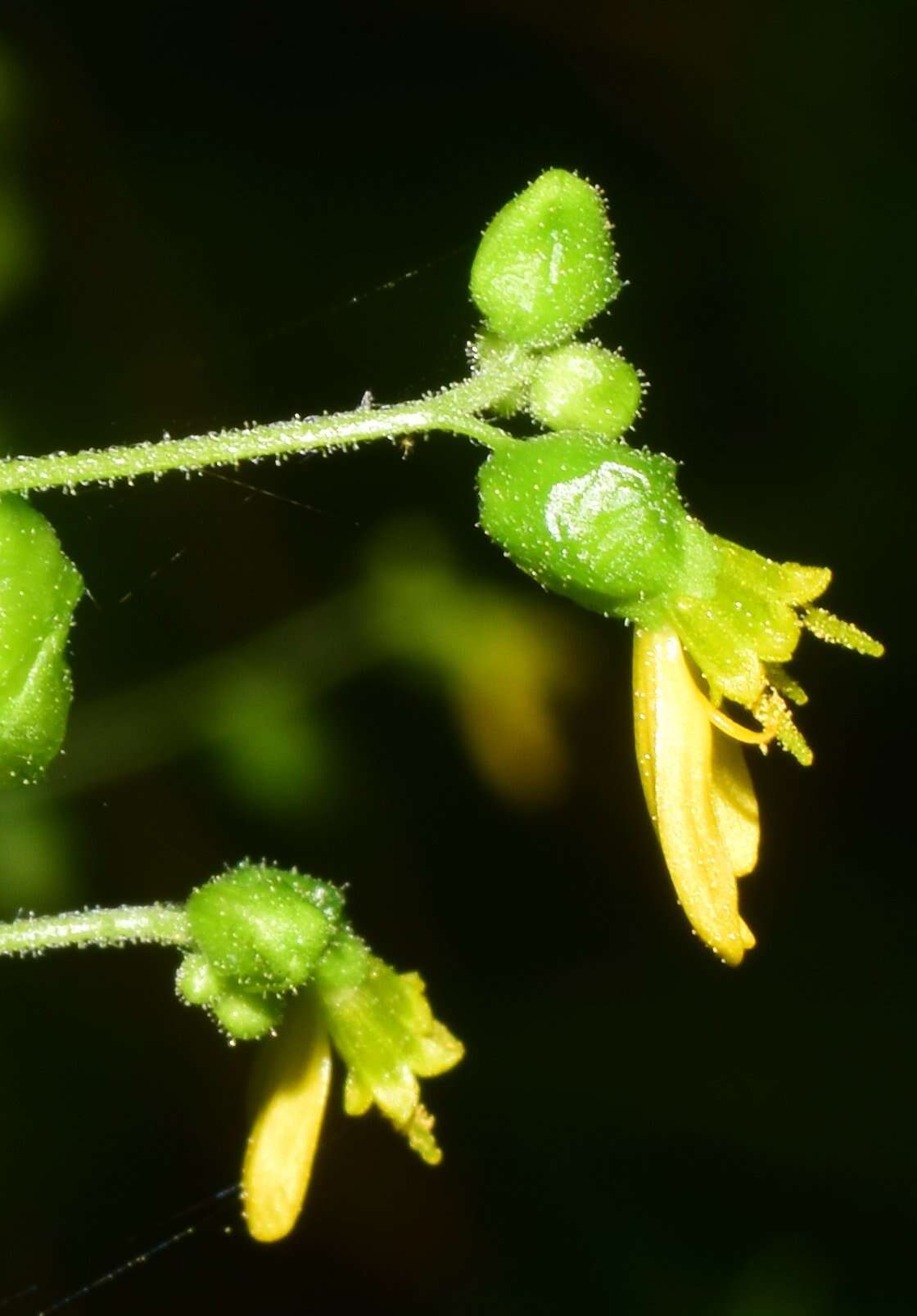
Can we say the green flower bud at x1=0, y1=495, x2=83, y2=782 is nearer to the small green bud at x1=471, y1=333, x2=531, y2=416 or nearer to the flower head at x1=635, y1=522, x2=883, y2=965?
the small green bud at x1=471, y1=333, x2=531, y2=416

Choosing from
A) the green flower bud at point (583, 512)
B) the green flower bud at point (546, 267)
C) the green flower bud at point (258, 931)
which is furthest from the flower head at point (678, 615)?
the green flower bud at point (258, 931)

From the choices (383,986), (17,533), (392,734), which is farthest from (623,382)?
(392,734)

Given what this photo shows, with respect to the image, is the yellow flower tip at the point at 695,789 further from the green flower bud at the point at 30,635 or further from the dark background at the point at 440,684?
the dark background at the point at 440,684

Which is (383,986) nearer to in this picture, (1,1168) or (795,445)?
(1,1168)

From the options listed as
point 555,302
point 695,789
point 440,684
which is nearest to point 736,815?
point 695,789

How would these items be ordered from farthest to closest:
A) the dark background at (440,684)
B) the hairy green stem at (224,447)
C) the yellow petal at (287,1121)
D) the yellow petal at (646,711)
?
1. the dark background at (440,684)
2. the yellow petal at (287,1121)
3. the yellow petal at (646,711)
4. the hairy green stem at (224,447)

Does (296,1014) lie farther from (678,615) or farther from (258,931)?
(678,615)

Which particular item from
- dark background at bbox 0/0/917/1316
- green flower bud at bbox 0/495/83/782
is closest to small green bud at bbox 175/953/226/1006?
green flower bud at bbox 0/495/83/782
